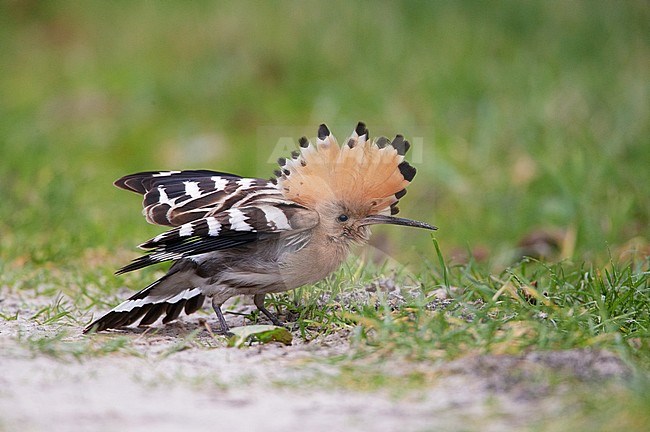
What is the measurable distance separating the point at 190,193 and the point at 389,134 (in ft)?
14.9

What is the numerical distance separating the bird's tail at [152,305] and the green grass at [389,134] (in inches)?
12.5

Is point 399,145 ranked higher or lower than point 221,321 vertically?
higher

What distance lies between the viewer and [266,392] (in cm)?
344

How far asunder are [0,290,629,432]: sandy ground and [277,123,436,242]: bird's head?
0.80 m

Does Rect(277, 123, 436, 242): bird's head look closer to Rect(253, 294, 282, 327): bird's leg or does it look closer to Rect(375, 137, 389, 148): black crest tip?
Rect(375, 137, 389, 148): black crest tip

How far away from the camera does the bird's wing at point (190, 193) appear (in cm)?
464

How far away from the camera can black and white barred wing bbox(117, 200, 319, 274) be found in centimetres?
443

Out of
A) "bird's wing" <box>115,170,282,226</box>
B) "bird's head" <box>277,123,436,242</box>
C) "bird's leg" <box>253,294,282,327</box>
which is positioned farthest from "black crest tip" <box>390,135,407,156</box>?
"bird's leg" <box>253,294,282,327</box>

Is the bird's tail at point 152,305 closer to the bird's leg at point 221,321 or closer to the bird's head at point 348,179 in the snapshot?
the bird's leg at point 221,321

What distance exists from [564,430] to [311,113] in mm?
7269

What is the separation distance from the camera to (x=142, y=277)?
571cm

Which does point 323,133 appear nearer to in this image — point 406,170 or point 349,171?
point 349,171

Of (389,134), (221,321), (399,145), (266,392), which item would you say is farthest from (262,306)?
(389,134)

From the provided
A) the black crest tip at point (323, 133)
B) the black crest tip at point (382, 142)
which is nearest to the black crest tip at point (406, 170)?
the black crest tip at point (382, 142)
